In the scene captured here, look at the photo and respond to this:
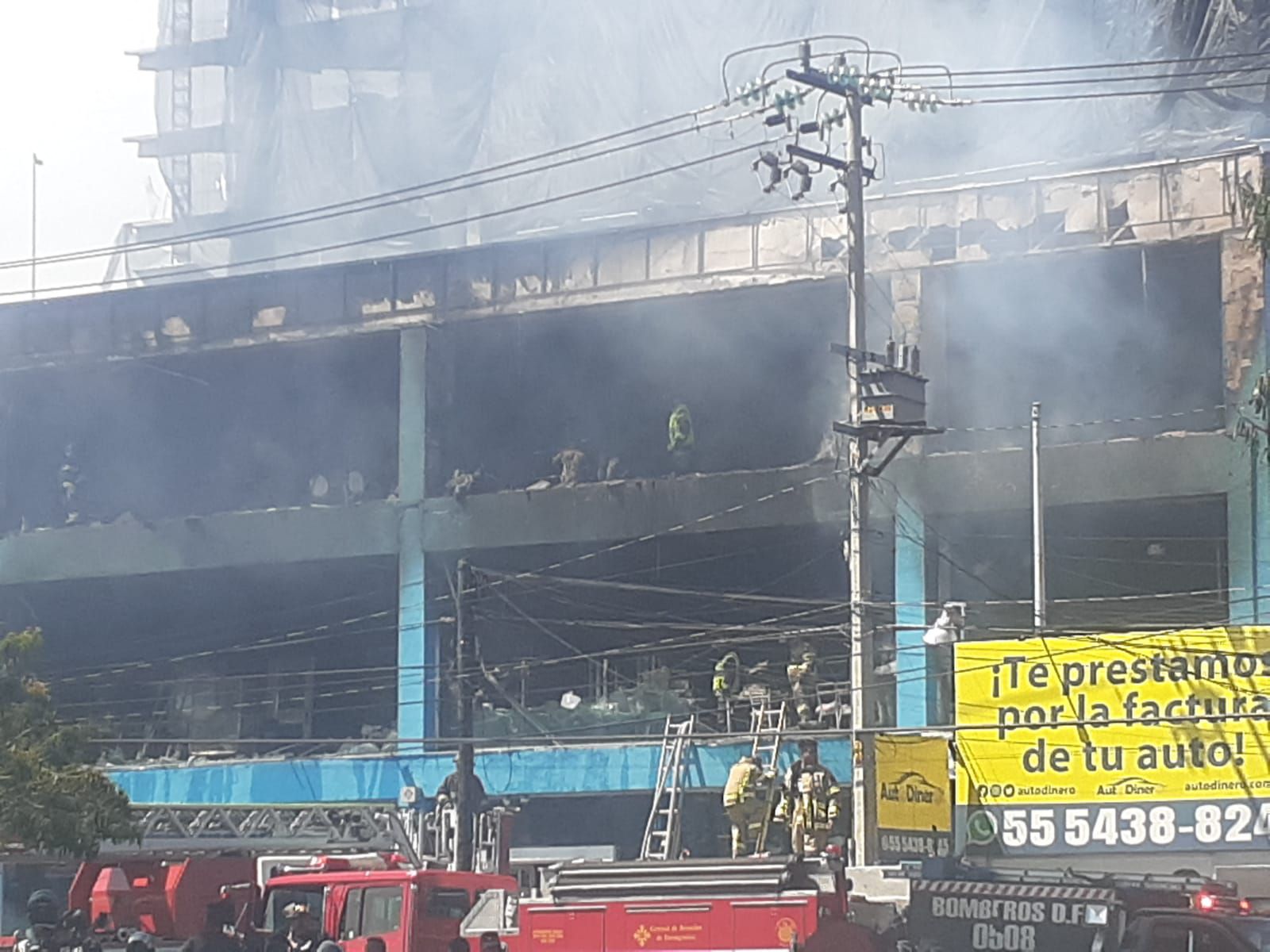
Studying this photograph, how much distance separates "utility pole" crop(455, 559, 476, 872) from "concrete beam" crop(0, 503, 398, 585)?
1331 centimetres

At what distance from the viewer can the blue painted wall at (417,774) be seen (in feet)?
125

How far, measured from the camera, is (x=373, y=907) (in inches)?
836

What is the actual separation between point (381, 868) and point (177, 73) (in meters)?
48.1

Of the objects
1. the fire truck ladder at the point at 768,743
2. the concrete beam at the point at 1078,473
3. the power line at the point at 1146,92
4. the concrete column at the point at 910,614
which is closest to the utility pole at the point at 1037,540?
the fire truck ladder at the point at 768,743

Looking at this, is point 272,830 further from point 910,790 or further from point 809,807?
point 910,790

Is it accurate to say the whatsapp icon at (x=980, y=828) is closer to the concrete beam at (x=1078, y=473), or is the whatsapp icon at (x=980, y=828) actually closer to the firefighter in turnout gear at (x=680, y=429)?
the concrete beam at (x=1078, y=473)

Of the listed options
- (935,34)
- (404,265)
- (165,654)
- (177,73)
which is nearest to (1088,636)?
(404,265)

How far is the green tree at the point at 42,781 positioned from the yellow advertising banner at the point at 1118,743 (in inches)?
398

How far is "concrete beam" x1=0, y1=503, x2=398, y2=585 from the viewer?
139 ft

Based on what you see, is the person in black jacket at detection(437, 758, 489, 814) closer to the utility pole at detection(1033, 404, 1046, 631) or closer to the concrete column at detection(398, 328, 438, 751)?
the concrete column at detection(398, 328, 438, 751)

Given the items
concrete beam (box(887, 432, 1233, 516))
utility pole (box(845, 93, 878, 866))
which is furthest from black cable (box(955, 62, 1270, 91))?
utility pole (box(845, 93, 878, 866))

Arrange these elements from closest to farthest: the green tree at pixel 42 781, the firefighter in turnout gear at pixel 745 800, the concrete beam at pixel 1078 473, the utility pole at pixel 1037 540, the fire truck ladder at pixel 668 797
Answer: the green tree at pixel 42 781, the firefighter in turnout gear at pixel 745 800, the utility pole at pixel 1037 540, the fire truck ladder at pixel 668 797, the concrete beam at pixel 1078 473

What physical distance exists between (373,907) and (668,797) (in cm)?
1670

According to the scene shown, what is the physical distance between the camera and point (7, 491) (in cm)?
4938
